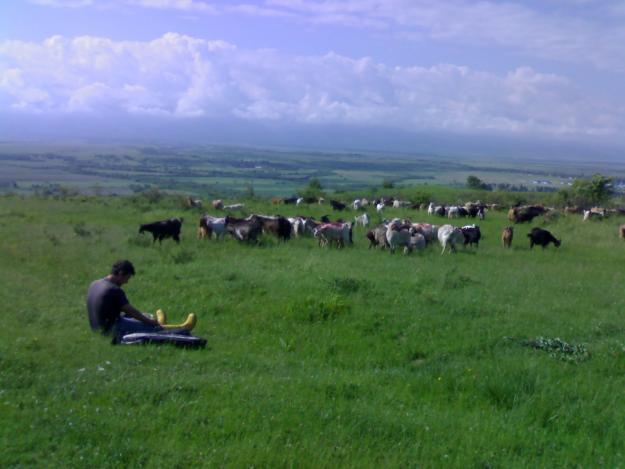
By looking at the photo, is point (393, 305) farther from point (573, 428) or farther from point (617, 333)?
point (573, 428)

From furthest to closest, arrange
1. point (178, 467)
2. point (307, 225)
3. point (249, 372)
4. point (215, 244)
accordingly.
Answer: point (307, 225), point (215, 244), point (249, 372), point (178, 467)

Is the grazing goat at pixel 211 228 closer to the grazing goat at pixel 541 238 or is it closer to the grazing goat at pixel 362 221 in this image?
the grazing goat at pixel 362 221

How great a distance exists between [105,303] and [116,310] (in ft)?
0.64

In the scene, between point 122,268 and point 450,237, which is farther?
point 450,237

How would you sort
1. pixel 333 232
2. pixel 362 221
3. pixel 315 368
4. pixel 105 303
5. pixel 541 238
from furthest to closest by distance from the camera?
pixel 362 221 < pixel 541 238 < pixel 333 232 < pixel 105 303 < pixel 315 368

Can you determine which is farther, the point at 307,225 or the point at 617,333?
the point at 307,225

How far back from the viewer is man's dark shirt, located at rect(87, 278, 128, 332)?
31.7 feet

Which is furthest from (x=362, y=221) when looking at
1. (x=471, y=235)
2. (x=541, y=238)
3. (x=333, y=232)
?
(x=541, y=238)

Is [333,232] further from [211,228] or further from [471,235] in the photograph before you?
[471,235]

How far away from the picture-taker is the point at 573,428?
743cm

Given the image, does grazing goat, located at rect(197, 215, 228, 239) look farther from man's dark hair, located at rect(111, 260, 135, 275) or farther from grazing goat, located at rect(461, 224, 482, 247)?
man's dark hair, located at rect(111, 260, 135, 275)

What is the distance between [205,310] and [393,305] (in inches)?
144

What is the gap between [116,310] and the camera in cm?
978

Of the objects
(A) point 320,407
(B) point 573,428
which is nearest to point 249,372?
(A) point 320,407
